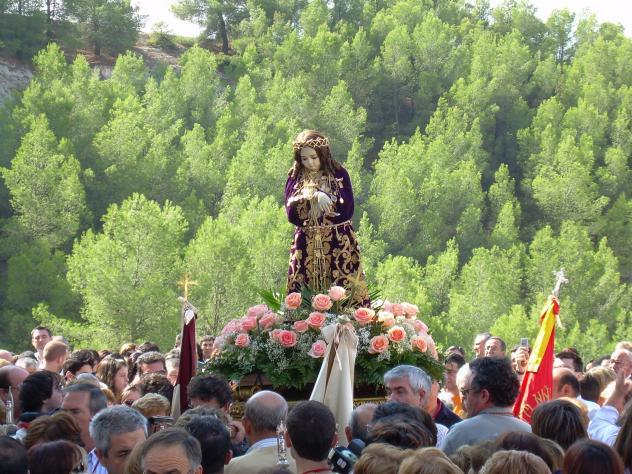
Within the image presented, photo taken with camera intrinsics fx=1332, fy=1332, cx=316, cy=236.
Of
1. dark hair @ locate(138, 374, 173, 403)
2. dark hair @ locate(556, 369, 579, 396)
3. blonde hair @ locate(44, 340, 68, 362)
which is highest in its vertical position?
dark hair @ locate(556, 369, 579, 396)

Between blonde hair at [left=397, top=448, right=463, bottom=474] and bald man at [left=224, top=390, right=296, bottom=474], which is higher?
blonde hair at [left=397, top=448, right=463, bottom=474]

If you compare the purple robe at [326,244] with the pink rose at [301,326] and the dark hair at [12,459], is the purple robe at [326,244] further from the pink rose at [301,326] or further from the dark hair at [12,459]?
the dark hair at [12,459]

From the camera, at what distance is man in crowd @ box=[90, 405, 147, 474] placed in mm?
6590

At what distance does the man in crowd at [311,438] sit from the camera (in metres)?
6.25

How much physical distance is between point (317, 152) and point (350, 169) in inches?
2338

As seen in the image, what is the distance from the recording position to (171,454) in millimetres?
5762

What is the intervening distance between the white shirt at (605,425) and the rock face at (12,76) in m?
64.3

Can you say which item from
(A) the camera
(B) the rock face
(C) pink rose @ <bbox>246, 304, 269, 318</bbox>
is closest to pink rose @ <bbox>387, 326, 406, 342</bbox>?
(C) pink rose @ <bbox>246, 304, 269, 318</bbox>

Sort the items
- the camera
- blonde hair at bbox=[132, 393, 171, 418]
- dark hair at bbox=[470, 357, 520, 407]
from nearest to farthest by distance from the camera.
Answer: the camera → dark hair at bbox=[470, 357, 520, 407] → blonde hair at bbox=[132, 393, 171, 418]

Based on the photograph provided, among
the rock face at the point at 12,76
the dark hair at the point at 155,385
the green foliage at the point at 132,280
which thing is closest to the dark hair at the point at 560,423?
the dark hair at the point at 155,385

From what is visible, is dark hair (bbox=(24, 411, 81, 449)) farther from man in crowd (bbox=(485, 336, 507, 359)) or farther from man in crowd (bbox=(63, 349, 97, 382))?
man in crowd (bbox=(485, 336, 507, 359))

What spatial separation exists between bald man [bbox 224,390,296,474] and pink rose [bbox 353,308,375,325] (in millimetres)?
3069

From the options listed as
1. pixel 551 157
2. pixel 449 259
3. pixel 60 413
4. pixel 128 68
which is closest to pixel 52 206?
pixel 449 259

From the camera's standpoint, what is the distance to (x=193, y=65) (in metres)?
81.3
